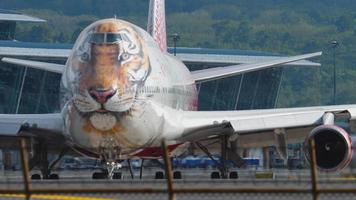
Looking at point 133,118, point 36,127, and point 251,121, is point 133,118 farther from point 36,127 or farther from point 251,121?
point 251,121

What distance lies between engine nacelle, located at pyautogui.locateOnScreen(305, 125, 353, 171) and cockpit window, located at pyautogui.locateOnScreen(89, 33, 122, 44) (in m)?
7.04

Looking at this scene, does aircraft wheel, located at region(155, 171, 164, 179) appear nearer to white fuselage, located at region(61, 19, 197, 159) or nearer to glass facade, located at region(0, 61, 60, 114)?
white fuselage, located at region(61, 19, 197, 159)

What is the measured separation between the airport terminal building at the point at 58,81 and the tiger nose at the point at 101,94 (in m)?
62.8

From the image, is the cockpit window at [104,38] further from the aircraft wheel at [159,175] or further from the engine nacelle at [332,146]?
the aircraft wheel at [159,175]

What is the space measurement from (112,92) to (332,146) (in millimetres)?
8166

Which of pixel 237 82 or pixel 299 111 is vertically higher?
pixel 237 82

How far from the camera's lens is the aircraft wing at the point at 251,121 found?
48094 mm

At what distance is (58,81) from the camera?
110688 mm

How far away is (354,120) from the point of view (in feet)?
165

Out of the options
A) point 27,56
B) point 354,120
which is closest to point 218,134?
point 354,120

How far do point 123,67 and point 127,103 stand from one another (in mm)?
1053

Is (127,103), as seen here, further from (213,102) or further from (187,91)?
(213,102)

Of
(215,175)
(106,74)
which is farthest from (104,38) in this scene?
(215,175)

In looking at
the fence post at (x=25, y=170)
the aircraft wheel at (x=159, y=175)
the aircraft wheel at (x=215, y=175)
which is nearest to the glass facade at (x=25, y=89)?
the aircraft wheel at (x=159, y=175)
